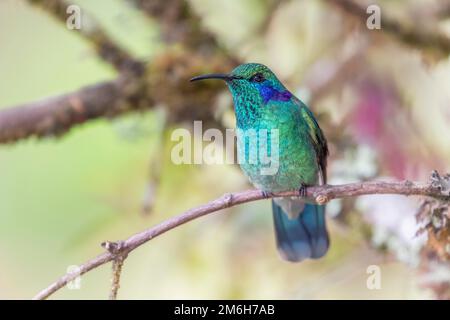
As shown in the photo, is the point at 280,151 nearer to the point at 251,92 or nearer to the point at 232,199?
the point at 251,92

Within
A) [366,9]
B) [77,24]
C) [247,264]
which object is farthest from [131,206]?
[366,9]

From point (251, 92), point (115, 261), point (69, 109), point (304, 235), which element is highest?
point (69, 109)

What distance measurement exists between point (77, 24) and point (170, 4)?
1.90 ft

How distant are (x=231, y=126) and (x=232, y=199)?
1859mm

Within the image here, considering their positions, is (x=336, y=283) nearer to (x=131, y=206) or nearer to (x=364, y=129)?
(x=364, y=129)

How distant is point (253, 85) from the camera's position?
3.14 meters

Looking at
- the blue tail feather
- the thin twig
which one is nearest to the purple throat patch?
the blue tail feather

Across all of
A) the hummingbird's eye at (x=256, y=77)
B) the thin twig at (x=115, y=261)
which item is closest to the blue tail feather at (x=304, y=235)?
the hummingbird's eye at (x=256, y=77)

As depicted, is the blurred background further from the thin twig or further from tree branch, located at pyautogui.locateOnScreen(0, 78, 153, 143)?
the thin twig

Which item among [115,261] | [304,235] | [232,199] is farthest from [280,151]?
[115,261]

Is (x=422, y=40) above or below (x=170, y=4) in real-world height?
below

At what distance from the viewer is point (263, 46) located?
13.7ft
